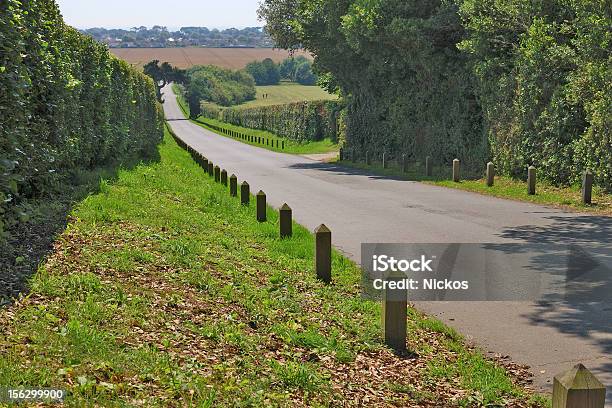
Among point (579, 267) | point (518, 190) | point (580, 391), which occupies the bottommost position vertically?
point (518, 190)

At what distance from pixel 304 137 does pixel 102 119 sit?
40.0m

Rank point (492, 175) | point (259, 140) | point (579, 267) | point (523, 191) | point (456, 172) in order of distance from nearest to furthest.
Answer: point (579, 267) < point (523, 191) < point (492, 175) < point (456, 172) < point (259, 140)

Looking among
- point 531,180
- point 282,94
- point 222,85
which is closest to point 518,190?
point 531,180

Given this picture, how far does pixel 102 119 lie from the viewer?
18.6 metres

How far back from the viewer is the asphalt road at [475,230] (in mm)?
6965

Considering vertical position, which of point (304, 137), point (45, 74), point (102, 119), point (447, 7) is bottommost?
point (304, 137)

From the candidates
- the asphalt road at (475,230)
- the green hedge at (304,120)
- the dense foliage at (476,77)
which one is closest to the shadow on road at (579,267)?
the asphalt road at (475,230)

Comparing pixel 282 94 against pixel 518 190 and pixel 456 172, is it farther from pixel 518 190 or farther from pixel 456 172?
pixel 518 190

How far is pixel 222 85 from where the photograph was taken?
166500 millimetres

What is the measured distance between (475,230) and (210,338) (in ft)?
26.6

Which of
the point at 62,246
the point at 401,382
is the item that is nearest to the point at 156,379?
the point at 401,382

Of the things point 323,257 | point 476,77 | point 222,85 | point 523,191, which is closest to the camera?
point 323,257

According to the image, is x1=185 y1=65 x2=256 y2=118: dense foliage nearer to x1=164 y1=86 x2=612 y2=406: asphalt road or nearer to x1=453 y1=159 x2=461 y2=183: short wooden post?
x1=453 y1=159 x2=461 y2=183: short wooden post

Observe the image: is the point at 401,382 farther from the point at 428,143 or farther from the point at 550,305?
the point at 428,143
